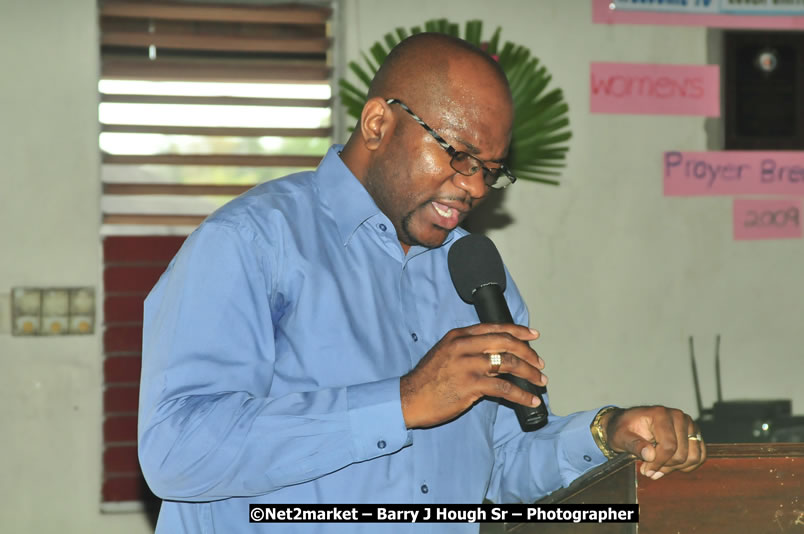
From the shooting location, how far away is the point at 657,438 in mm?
1104

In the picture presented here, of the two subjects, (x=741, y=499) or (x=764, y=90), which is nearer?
(x=741, y=499)

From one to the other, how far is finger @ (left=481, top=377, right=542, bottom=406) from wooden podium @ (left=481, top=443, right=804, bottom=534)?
13 centimetres

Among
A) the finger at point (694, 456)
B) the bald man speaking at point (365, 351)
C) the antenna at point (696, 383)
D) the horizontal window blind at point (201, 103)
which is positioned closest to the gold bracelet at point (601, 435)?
the bald man speaking at point (365, 351)

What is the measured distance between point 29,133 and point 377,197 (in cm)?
177

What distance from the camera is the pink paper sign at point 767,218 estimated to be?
3.01m

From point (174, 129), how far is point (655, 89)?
61.2 inches

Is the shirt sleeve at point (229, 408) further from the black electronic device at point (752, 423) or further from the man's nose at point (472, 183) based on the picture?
the black electronic device at point (752, 423)

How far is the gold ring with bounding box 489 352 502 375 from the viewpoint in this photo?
1.01m

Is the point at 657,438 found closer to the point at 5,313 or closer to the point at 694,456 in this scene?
the point at 694,456

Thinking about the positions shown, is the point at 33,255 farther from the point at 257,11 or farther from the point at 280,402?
the point at 280,402

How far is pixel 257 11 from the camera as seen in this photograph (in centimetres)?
282

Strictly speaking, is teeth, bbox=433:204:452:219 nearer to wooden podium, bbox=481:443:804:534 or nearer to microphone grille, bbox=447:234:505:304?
microphone grille, bbox=447:234:505:304

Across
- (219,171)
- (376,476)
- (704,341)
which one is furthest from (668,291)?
(376,476)

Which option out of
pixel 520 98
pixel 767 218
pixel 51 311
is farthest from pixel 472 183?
pixel 767 218
